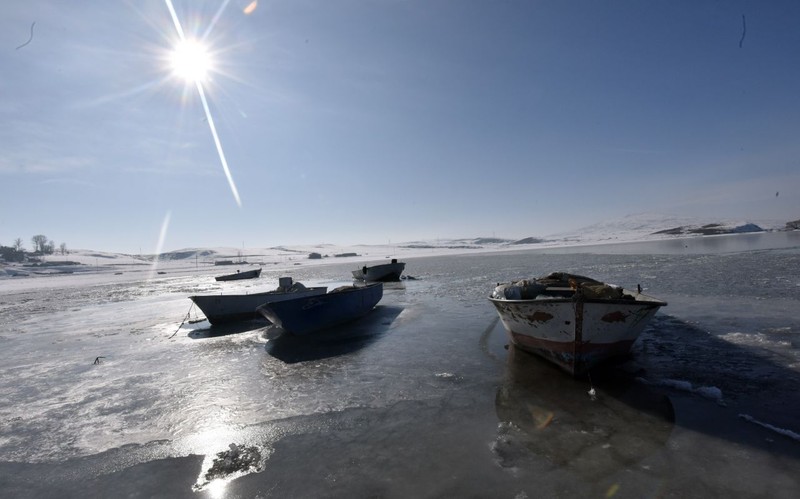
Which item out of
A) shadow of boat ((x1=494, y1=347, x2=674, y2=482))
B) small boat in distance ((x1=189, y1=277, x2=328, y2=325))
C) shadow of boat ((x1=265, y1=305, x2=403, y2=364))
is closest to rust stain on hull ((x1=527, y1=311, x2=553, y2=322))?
shadow of boat ((x1=494, y1=347, x2=674, y2=482))

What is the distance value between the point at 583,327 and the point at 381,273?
79.8 feet

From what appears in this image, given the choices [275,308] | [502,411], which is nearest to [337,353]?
[275,308]

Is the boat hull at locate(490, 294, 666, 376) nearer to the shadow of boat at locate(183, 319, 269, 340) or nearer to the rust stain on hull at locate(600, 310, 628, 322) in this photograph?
the rust stain on hull at locate(600, 310, 628, 322)

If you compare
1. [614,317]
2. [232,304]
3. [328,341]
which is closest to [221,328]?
[232,304]

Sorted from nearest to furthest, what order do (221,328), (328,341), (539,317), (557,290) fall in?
(539,317) < (557,290) < (328,341) < (221,328)

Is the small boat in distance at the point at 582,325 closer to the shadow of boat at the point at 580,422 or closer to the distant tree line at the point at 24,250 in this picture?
the shadow of boat at the point at 580,422

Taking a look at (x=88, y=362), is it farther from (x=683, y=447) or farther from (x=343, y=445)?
(x=683, y=447)

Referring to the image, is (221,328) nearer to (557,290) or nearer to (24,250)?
(557,290)

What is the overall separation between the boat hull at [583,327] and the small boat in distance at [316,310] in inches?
273

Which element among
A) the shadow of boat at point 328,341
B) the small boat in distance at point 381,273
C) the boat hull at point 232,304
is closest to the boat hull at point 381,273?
the small boat in distance at point 381,273

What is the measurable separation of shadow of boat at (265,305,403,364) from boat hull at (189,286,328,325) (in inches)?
77.8

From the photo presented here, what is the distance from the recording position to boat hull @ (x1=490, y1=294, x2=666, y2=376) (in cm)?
717

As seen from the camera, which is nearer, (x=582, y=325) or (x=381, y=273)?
(x=582, y=325)

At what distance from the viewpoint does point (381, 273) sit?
30938 mm
